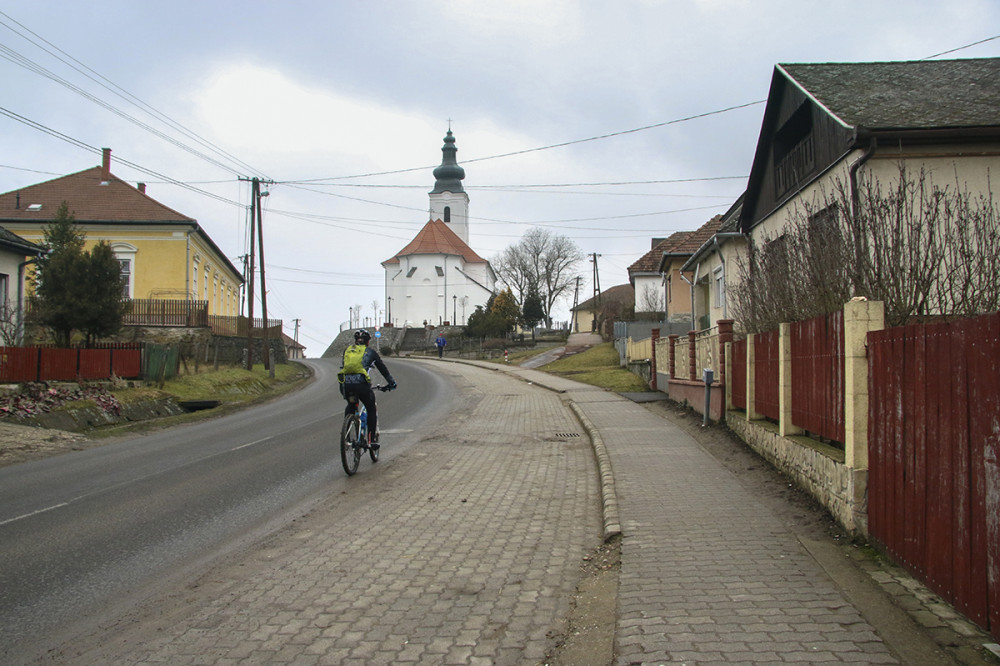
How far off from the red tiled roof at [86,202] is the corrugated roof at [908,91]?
100.0 ft

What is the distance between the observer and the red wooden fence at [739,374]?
11562mm

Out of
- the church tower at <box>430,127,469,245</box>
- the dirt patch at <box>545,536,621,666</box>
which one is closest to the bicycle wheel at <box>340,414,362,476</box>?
the dirt patch at <box>545,536,621,666</box>

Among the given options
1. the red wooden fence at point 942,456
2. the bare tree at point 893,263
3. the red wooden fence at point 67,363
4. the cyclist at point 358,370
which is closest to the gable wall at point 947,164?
the bare tree at point 893,263

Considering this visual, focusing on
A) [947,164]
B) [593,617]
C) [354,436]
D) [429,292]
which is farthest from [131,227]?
[429,292]

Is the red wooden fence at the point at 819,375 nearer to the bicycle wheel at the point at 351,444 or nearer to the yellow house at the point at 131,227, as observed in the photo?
the bicycle wheel at the point at 351,444

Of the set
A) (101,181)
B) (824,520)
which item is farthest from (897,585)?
(101,181)

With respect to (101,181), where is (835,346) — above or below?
below

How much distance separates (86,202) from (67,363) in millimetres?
22940

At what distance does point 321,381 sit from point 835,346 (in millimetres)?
29072

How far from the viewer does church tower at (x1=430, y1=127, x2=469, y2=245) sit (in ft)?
334

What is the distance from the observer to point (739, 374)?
12.0m

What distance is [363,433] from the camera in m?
10.1

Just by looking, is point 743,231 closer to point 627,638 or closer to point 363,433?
point 363,433

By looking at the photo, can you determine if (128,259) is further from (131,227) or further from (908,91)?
(908,91)
